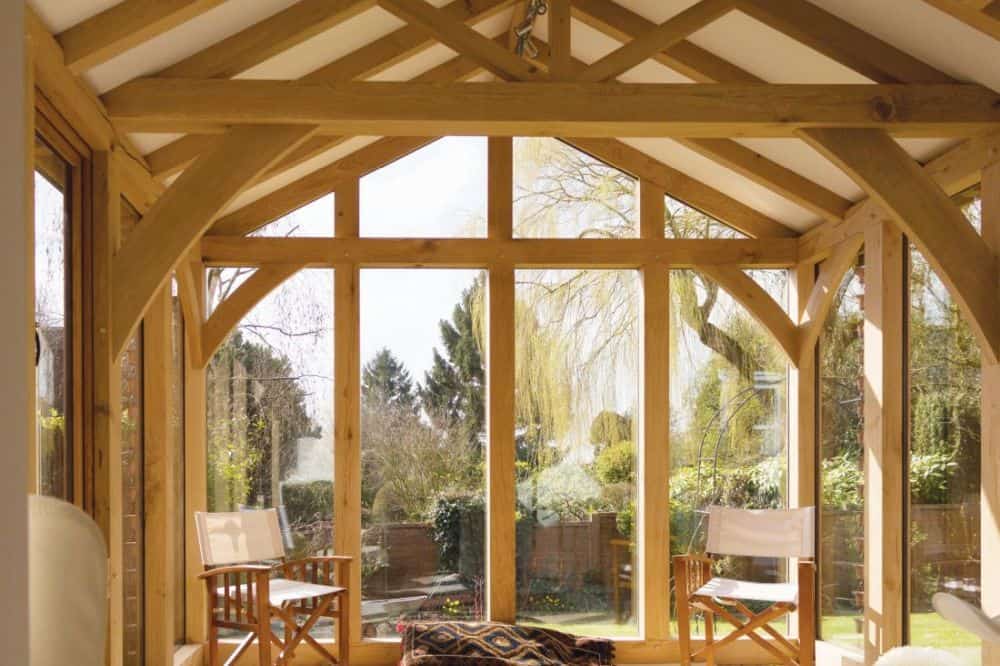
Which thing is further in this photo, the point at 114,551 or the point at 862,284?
the point at 862,284

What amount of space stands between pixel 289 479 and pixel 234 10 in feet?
9.76

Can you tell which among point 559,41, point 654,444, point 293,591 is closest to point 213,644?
point 293,591

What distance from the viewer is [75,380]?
136 inches

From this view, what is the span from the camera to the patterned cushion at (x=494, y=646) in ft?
16.4

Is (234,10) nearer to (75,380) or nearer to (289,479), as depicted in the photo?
(75,380)

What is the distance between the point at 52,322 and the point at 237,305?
2300 millimetres

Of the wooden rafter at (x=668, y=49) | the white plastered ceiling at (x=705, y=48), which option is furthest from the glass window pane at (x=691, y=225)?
the wooden rafter at (x=668, y=49)

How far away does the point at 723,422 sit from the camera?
19.2 ft

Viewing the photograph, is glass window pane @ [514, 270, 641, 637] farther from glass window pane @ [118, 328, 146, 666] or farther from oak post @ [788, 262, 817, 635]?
glass window pane @ [118, 328, 146, 666]

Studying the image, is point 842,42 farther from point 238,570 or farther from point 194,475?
point 194,475

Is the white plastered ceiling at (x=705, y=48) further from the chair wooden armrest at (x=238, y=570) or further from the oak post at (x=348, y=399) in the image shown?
the chair wooden armrest at (x=238, y=570)

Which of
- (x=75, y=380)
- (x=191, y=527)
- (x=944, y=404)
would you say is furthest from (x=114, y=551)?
(x=944, y=404)

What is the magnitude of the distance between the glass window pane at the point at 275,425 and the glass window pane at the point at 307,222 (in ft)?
1.13

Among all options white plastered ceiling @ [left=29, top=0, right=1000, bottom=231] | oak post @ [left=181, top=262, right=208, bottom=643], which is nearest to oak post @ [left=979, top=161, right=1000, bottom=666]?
white plastered ceiling @ [left=29, top=0, right=1000, bottom=231]
